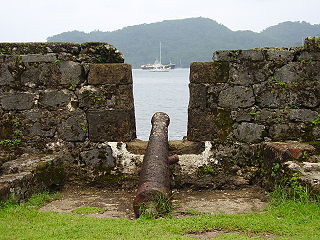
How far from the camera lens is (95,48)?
23.6ft

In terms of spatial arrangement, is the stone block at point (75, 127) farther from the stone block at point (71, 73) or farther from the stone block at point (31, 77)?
the stone block at point (31, 77)

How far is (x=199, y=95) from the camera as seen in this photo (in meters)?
6.95

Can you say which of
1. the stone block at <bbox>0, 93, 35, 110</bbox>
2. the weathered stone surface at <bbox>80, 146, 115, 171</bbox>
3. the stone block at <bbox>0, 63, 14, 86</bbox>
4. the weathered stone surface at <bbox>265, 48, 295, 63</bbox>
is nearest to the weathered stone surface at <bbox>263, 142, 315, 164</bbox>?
the weathered stone surface at <bbox>265, 48, 295, 63</bbox>

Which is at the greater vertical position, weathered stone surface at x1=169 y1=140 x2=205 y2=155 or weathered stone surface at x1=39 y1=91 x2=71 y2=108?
weathered stone surface at x1=39 y1=91 x2=71 y2=108

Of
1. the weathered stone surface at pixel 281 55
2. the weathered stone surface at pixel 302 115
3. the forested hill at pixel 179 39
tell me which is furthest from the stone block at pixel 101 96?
the forested hill at pixel 179 39

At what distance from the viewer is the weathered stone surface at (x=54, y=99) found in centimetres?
705

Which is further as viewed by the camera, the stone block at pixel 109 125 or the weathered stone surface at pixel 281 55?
the stone block at pixel 109 125

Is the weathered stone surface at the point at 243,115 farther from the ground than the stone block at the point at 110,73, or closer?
closer

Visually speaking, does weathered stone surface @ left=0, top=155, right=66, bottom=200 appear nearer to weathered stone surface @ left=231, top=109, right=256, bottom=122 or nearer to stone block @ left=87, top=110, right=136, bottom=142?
stone block @ left=87, top=110, right=136, bottom=142

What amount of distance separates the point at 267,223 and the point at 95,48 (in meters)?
3.94

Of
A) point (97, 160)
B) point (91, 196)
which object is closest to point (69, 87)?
point (97, 160)

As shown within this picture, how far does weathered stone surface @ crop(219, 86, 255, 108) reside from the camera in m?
6.87

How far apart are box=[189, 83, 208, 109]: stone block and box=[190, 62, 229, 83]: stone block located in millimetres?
91

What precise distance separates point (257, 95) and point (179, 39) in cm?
9906
